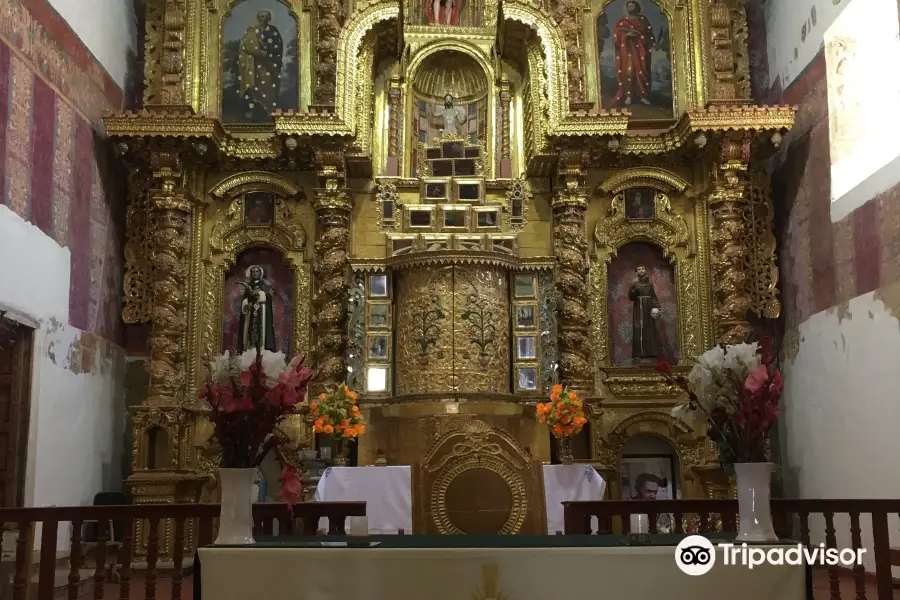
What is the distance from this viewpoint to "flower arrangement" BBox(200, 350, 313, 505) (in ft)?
15.9

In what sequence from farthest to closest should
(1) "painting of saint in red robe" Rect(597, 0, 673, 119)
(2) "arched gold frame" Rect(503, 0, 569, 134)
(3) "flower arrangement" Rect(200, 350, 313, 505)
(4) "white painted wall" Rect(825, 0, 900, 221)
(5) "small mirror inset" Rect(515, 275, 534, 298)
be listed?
(1) "painting of saint in red robe" Rect(597, 0, 673, 119) < (2) "arched gold frame" Rect(503, 0, 569, 134) < (5) "small mirror inset" Rect(515, 275, 534, 298) < (4) "white painted wall" Rect(825, 0, 900, 221) < (3) "flower arrangement" Rect(200, 350, 313, 505)

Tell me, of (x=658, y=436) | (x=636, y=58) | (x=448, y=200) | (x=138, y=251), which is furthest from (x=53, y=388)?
(x=636, y=58)

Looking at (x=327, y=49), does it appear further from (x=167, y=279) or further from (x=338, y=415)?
(x=338, y=415)

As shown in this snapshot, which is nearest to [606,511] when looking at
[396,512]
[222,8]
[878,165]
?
[396,512]

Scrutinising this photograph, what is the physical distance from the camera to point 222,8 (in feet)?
47.4

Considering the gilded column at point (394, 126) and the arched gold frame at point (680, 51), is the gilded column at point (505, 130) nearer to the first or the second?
the arched gold frame at point (680, 51)

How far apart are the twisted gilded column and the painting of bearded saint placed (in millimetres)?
1655

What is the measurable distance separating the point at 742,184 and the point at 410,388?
5956 mm

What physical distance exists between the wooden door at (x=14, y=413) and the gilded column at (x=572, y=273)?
7.38 m

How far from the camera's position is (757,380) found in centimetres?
474

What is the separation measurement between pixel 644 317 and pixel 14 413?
8.86m

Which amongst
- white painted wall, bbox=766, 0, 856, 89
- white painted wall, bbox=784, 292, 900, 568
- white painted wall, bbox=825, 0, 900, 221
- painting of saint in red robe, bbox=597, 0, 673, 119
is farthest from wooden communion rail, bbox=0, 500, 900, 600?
painting of saint in red robe, bbox=597, 0, 673, 119

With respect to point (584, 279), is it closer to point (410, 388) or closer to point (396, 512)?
point (410, 388)

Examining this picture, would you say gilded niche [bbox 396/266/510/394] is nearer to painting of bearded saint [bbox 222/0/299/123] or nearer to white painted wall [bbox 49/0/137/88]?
painting of bearded saint [bbox 222/0/299/123]
